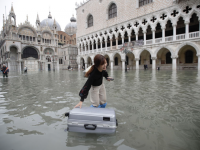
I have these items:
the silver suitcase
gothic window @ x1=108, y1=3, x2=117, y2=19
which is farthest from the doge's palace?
the silver suitcase

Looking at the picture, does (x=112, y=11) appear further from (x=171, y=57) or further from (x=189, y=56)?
(x=189, y=56)

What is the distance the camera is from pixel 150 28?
2636cm

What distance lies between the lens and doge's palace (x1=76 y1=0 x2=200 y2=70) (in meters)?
20.3

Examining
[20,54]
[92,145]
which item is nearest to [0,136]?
[92,145]

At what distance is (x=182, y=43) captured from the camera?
20.3 m

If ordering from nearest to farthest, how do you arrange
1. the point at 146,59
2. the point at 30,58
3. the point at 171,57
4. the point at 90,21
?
the point at 171,57, the point at 146,59, the point at 90,21, the point at 30,58

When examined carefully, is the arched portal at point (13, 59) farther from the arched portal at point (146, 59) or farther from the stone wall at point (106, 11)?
the arched portal at point (146, 59)

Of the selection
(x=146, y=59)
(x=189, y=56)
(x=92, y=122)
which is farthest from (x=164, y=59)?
(x=92, y=122)

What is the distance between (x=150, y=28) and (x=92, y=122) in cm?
2813

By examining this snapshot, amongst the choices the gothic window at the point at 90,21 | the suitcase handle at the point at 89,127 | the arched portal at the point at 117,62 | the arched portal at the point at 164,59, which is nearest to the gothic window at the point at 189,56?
the arched portal at the point at 164,59

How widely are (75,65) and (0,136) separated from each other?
45.6 metres

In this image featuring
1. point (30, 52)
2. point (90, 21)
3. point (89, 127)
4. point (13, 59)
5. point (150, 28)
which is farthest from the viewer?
point (30, 52)

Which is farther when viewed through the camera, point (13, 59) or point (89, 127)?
point (13, 59)

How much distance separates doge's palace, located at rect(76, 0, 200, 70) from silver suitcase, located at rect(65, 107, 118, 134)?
51.3ft
